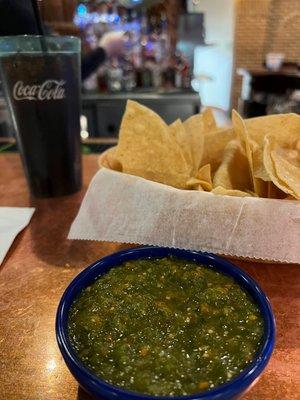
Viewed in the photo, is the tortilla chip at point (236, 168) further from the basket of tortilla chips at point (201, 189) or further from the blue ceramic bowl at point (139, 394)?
the blue ceramic bowl at point (139, 394)

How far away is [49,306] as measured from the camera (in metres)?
0.71

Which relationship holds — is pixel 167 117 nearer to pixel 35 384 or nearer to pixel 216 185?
pixel 216 185

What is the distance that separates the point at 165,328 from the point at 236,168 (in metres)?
0.52

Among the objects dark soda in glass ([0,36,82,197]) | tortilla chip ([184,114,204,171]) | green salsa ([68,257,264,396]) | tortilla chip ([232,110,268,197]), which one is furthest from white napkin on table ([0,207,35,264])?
tortilla chip ([232,110,268,197])

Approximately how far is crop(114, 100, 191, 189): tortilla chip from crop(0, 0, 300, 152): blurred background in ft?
1.54

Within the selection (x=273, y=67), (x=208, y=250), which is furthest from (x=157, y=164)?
(x=273, y=67)

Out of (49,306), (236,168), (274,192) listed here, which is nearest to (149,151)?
(236,168)

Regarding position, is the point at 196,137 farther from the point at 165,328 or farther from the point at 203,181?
the point at 165,328

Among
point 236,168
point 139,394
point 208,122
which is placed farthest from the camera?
point 208,122

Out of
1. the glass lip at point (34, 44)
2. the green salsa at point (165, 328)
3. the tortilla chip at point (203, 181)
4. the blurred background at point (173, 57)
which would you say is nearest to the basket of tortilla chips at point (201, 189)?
the tortilla chip at point (203, 181)

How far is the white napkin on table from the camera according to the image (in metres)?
0.89

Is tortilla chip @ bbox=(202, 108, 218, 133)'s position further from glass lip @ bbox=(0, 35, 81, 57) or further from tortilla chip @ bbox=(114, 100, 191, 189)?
glass lip @ bbox=(0, 35, 81, 57)

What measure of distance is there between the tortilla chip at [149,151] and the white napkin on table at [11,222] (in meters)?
0.32

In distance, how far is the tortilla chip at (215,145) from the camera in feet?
3.28
